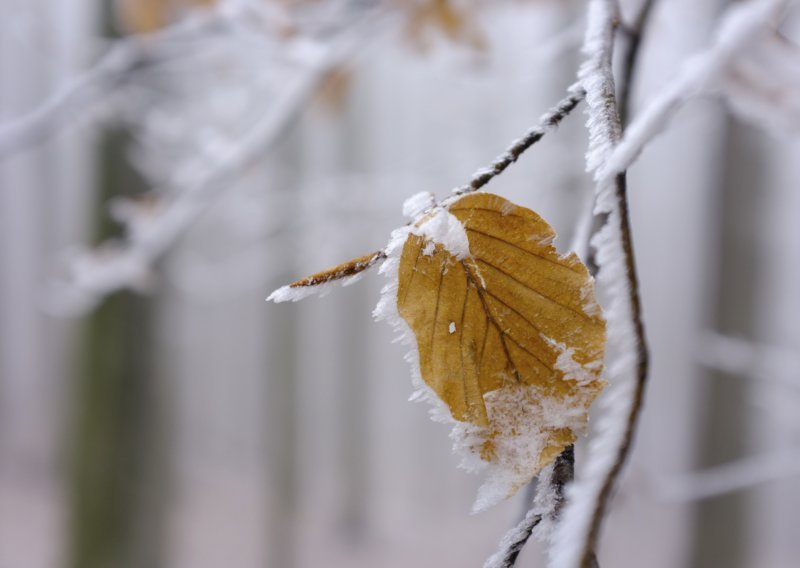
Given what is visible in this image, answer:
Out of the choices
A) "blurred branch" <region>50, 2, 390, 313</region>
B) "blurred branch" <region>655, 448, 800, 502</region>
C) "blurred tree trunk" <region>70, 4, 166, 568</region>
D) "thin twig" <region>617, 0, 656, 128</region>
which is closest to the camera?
"thin twig" <region>617, 0, 656, 128</region>

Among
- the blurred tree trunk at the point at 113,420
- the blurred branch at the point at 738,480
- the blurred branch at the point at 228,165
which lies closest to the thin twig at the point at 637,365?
the blurred branch at the point at 738,480

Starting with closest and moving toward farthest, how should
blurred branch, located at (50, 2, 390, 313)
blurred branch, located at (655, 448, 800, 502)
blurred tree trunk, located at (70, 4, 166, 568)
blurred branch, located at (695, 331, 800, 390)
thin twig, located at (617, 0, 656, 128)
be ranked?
1. thin twig, located at (617, 0, 656, 128)
2. blurred branch, located at (655, 448, 800, 502)
3. blurred branch, located at (50, 2, 390, 313)
4. blurred branch, located at (695, 331, 800, 390)
5. blurred tree trunk, located at (70, 4, 166, 568)

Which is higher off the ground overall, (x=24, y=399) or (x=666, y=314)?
(x=24, y=399)

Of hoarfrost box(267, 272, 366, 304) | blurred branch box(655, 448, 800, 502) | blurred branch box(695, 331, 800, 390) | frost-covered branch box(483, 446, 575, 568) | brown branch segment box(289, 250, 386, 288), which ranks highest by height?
blurred branch box(695, 331, 800, 390)

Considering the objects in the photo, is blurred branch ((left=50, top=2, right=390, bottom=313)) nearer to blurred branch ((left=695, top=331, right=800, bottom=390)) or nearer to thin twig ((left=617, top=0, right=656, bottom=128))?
thin twig ((left=617, top=0, right=656, bottom=128))

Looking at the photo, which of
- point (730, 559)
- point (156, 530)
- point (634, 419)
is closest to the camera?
point (634, 419)

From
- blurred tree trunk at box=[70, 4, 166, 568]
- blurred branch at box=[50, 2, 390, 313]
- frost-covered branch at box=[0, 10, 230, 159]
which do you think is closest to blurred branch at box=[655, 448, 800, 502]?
blurred branch at box=[50, 2, 390, 313]

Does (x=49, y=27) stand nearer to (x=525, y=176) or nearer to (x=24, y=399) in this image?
(x=525, y=176)

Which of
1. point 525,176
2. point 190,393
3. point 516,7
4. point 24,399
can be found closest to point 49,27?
point 516,7
